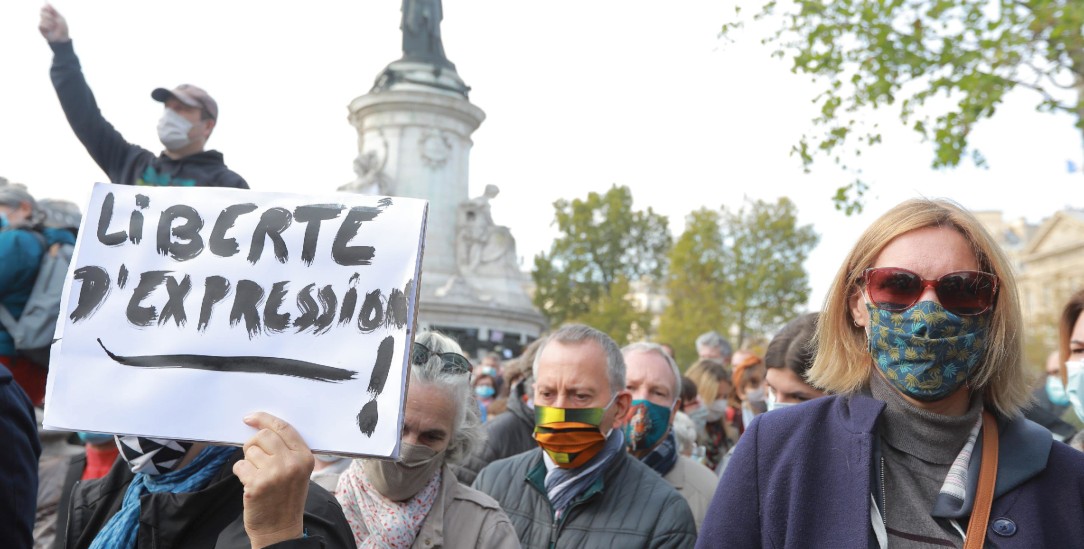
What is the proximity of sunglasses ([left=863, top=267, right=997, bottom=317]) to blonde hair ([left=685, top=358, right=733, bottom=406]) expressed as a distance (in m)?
4.78

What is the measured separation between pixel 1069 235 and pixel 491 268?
5535cm

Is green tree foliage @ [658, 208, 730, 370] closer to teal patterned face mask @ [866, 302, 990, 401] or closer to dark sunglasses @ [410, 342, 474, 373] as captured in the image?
dark sunglasses @ [410, 342, 474, 373]

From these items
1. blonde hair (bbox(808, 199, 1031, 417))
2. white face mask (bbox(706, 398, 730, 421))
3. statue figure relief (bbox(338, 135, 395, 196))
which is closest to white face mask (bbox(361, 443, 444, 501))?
blonde hair (bbox(808, 199, 1031, 417))

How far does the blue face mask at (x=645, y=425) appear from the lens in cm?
438

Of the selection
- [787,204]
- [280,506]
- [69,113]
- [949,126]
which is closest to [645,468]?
[280,506]

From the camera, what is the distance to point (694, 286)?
38.2 metres

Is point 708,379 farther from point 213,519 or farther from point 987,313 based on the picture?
point 213,519

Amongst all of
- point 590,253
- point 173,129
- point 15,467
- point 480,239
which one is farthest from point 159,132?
point 590,253

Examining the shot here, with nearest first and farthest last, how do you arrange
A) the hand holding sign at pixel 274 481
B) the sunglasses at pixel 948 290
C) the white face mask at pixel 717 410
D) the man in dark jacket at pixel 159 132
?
the hand holding sign at pixel 274 481
the sunglasses at pixel 948 290
the man in dark jacket at pixel 159 132
the white face mask at pixel 717 410

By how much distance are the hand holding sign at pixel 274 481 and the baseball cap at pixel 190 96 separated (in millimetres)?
2953

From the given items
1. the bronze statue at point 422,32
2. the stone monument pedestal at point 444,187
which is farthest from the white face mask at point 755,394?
the bronze statue at point 422,32

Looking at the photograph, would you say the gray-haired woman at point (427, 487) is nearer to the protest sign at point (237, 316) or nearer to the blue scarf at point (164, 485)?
the blue scarf at point (164, 485)

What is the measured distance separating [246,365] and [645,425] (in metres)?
2.65

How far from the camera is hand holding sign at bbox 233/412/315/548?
1.83m
